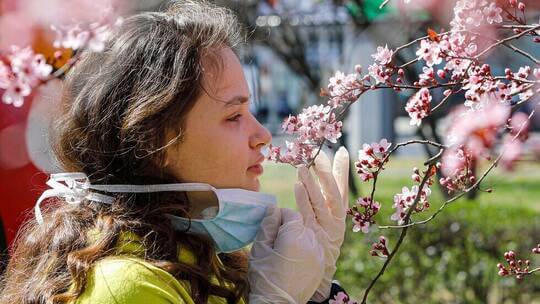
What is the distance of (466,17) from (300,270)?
601mm

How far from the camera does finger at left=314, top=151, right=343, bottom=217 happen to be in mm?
1864

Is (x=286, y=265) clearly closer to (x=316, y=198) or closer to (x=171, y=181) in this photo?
(x=316, y=198)

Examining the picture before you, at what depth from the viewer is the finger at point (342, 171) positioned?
189 centimetres

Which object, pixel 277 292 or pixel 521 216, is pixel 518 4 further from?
pixel 521 216

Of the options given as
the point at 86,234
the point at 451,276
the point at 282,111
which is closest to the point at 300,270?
the point at 86,234

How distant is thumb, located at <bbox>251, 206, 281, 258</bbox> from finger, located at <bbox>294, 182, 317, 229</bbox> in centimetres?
5

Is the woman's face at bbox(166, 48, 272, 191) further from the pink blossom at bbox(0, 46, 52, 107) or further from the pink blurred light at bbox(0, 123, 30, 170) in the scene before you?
the pink blurred light at bbox(0, 123, 30, 170)

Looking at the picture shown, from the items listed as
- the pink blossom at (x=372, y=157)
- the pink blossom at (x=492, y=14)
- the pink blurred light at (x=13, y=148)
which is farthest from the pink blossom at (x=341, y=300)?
the pink blurred light at (x=13, y=148)

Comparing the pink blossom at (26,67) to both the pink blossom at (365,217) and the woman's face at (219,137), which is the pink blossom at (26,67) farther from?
the pink blossom at (365,217)

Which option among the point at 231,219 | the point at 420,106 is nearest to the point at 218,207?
the point at 231,219

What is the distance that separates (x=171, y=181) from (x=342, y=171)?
0.37 metres

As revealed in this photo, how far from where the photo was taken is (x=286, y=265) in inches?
67.8

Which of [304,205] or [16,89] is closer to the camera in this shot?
[16,89]

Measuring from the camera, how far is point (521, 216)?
16.4 feet
